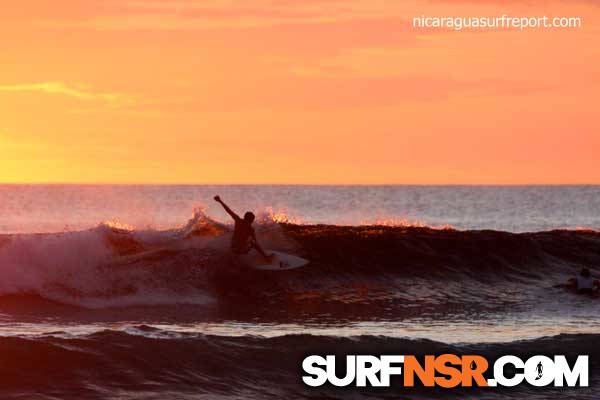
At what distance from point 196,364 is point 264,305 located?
300 inches

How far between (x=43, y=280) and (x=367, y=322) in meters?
8.22

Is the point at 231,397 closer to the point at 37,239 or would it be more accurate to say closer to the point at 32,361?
the point at 32,361

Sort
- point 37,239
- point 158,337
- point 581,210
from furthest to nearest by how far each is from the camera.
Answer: point 581,210, point 37,239, point 158,337

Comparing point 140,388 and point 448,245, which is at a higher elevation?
point 448,245

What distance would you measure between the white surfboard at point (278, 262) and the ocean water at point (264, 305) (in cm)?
22

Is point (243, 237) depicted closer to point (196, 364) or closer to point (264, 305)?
point (264, 305)

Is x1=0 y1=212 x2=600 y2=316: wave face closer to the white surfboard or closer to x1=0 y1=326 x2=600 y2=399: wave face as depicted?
the white surfboard

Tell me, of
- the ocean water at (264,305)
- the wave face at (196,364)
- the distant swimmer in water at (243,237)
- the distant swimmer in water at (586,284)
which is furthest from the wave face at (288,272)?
the wave face at (196,364)

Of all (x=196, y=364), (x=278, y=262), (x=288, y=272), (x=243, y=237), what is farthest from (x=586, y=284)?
(x=196, y=364)

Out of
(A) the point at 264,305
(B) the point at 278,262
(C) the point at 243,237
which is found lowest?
(A) the point at 264,305

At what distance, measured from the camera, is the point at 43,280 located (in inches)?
983

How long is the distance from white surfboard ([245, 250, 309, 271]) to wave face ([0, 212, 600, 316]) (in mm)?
185

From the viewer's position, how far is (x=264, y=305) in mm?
24391

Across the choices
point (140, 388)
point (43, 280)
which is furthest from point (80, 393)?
point (43, 280)
